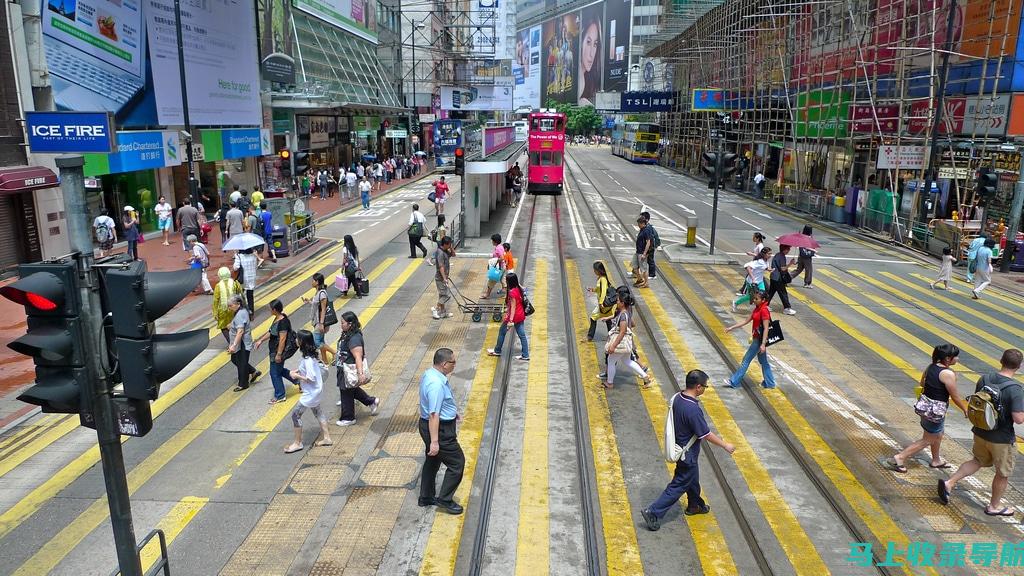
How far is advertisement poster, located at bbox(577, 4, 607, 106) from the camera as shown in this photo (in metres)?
138

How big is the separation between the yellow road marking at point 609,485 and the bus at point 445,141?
51.3 meters

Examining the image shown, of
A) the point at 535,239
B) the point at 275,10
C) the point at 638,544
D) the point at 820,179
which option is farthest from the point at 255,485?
the point at 820,179

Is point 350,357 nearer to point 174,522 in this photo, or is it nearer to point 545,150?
point 174,522

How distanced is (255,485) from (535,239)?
17.4m

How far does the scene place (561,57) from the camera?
162125 millimetres

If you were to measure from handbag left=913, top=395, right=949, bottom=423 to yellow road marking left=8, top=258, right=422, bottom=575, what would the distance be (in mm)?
7723

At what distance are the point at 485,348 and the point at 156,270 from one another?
37.4 ft

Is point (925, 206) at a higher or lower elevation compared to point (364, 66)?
lower

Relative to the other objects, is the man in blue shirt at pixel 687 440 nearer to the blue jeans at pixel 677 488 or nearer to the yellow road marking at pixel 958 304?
the blue jeans at pixel 677 488

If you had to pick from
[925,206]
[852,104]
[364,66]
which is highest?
[364,66]

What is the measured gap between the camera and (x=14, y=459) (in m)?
8.42

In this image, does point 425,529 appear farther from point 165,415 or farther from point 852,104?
point 852,104

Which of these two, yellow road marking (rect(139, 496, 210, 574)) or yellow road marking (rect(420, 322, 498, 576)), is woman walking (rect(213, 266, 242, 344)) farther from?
yellow road marking (rect(420, 322, 498, 576))

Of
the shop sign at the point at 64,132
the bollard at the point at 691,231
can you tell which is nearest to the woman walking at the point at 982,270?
the bollard at the point at 691,231
